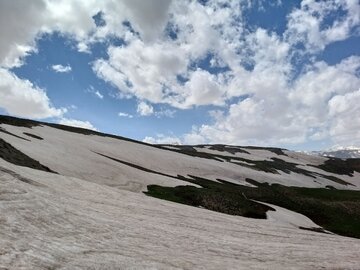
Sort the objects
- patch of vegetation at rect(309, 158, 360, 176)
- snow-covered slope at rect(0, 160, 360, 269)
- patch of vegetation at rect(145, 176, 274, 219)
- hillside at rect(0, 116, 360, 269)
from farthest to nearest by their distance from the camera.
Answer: patch of vegetation at rect(309, 158, 360, 176)
patch of vegetation at rect(145, 176, 274, 219)
hillside at rect(0, 116, 360, 269)
snow-covered slope at rect(0, 160, 360, 269)

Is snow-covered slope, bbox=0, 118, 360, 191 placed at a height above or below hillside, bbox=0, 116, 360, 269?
above

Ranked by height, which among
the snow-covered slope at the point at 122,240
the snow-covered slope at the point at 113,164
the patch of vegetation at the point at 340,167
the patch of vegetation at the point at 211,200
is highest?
the patch of vegetation at the point at 340,167

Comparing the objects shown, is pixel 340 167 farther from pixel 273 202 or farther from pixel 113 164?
pixel 113 164

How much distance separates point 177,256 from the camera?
14.8 metres

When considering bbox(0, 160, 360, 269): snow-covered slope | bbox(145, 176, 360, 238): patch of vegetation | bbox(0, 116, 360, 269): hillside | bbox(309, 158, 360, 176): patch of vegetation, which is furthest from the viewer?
bbox(309, 158, 360, 176): patch of vegetation

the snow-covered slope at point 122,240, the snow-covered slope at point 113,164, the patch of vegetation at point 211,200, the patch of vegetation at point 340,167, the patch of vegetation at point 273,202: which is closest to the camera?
the snow-covered slope at point 122,240

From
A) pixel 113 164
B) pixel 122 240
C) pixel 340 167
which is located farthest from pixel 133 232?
pixel 340 167

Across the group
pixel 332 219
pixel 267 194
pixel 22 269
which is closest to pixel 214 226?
pixel 22 269

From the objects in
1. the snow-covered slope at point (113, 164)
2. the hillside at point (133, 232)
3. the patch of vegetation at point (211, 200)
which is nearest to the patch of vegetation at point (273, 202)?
the patch of vegetation at point (211, 200)

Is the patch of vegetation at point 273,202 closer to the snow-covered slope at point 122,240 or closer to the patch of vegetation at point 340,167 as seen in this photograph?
the snow-covered slope at point 122,240

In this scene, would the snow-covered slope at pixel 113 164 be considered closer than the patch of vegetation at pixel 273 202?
No

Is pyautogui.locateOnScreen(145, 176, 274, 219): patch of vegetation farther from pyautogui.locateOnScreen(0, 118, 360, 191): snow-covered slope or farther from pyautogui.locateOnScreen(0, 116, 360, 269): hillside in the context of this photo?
pyautogui.locateOnScreen(0, 118, 360, 191): snow-covered slope

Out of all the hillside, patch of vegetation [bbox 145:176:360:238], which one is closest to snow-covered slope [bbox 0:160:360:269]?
the hillside

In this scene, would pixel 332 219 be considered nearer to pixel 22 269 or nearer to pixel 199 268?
pixel 199 268
